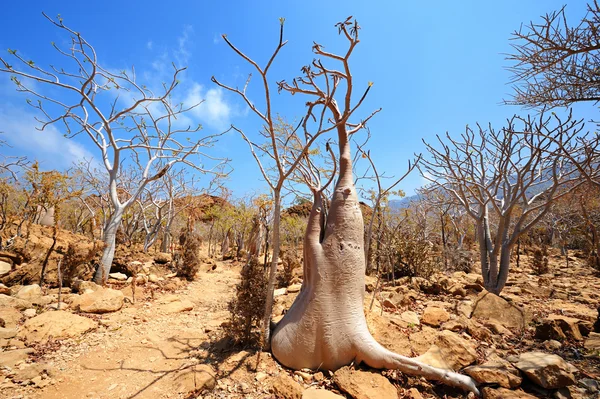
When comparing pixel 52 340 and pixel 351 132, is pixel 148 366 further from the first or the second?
pixel 351 132

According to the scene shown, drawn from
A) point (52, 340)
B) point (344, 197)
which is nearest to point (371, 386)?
point (344, 197)

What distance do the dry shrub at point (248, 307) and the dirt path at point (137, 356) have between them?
425mm

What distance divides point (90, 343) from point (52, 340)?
44 cm

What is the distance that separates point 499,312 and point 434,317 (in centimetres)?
104

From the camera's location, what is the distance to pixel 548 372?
2299 millimetres

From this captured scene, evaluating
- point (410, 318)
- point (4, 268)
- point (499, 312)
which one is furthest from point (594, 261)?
point (4, 268)

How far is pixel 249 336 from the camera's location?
3.10m

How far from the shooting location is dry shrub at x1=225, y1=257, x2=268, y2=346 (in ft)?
10.2

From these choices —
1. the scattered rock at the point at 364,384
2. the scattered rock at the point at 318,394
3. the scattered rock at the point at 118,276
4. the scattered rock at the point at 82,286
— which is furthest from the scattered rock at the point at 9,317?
the scattered rock at the point at 364,384

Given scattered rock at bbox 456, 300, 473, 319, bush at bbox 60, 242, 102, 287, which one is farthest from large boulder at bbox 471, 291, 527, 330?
bush at bbox 60, 242, 102, 287

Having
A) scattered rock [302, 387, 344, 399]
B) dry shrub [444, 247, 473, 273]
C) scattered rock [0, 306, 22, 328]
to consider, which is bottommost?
scattered rock [302, 387, 344, 399]

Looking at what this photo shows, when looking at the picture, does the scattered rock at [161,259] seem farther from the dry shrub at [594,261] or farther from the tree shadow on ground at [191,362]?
the dry shrub at [594,261]

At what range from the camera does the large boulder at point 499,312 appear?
379cm

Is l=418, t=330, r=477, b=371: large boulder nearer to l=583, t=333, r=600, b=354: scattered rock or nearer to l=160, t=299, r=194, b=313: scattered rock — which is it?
l=583, t=333, r=600, b=354: scattered rock
